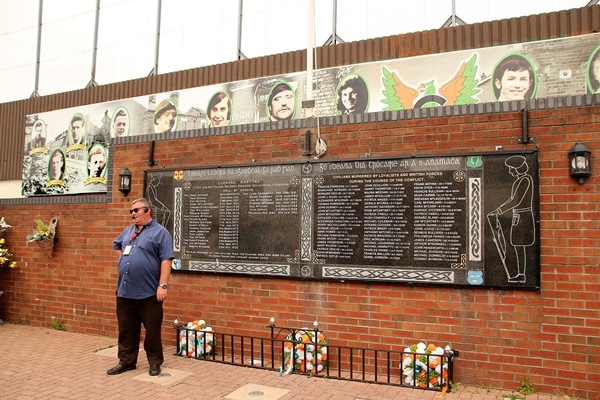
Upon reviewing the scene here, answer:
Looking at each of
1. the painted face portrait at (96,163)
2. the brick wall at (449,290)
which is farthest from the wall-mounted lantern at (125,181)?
the painted face portrait at (96,163)

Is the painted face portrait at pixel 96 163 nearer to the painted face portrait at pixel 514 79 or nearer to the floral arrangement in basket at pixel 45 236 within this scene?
the floral arrangement in basket at pixel 45 236

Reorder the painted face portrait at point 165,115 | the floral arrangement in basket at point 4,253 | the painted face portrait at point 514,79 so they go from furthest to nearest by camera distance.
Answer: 1. the painted face portrait at point 165,115
2. the painted face portrait at point 514,79
3. the floral arrangement in basket at point 4,253

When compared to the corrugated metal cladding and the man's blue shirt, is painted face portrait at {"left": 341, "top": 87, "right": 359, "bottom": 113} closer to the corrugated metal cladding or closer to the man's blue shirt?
the corrugated metal cladding

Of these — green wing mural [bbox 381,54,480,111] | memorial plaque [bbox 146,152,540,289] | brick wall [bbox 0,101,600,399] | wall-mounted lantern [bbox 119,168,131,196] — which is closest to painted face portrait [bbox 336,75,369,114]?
green wing mural [bbox 381,54,480,111]

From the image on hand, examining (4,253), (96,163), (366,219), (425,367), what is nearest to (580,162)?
(366,219)

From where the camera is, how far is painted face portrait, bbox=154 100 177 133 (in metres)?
12.7

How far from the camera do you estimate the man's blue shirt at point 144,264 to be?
4996 mm

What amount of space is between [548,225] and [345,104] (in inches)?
263

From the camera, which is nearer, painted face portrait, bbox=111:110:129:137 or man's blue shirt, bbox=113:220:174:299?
man's blue shirt, bbox=113:220:174:299

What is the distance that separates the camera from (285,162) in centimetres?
563

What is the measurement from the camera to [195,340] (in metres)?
5.55

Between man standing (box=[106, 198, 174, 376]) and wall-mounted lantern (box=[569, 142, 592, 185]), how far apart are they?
161 inches

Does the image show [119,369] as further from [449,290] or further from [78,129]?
[78,129]

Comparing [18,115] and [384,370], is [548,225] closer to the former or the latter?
[384,370]
